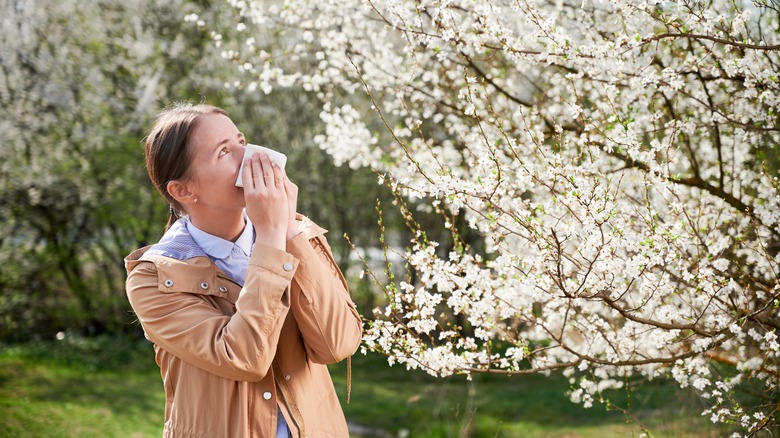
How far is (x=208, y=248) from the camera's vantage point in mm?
1886

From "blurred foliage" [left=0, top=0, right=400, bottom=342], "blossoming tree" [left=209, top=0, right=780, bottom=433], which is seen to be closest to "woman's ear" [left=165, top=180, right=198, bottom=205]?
"blossoming tree" [left=209, top=0, right=780, bottom=433]

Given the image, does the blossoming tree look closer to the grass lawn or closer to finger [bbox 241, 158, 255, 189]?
finger [bbox 241, 158, 255, 189]

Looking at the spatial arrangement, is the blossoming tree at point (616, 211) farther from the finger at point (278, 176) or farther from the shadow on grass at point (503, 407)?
the shadow on grass at point (503, 407)

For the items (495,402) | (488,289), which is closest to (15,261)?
(495,402)

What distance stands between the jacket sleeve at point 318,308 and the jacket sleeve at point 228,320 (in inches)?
→ 2.3

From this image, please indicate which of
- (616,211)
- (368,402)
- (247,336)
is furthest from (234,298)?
(368,402)

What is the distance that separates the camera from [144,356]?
9.26m

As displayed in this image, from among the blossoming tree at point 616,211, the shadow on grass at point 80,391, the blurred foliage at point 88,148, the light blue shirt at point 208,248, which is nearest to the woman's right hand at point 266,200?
the light blue shirt at point 208,248

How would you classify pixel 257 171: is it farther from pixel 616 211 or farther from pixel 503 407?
pixel 503 407

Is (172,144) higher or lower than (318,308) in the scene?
higher

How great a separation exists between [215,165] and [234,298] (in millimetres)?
332

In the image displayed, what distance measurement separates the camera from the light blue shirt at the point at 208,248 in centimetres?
184

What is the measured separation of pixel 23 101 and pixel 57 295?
2627 mm

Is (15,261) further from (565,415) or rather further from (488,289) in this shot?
(488,289)
